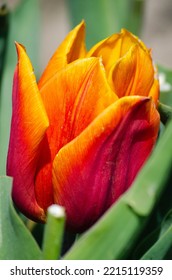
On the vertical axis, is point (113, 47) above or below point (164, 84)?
above

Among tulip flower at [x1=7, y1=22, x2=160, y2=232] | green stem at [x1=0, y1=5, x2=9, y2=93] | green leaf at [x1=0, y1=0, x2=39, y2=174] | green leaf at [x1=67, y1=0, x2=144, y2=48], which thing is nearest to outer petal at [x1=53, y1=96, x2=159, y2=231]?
tulip flower at [x1=7, y1=22, x2=160, y2=232]

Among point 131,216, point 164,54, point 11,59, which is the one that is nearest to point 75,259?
point 131,216

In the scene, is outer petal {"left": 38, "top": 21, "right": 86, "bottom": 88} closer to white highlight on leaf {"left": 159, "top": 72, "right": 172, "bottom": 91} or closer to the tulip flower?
the tulip flower

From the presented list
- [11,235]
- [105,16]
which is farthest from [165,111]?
[105,16]

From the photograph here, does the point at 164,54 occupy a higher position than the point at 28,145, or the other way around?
the point at 28,145

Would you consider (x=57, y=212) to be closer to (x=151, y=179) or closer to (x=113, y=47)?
(x=151, y=179)
